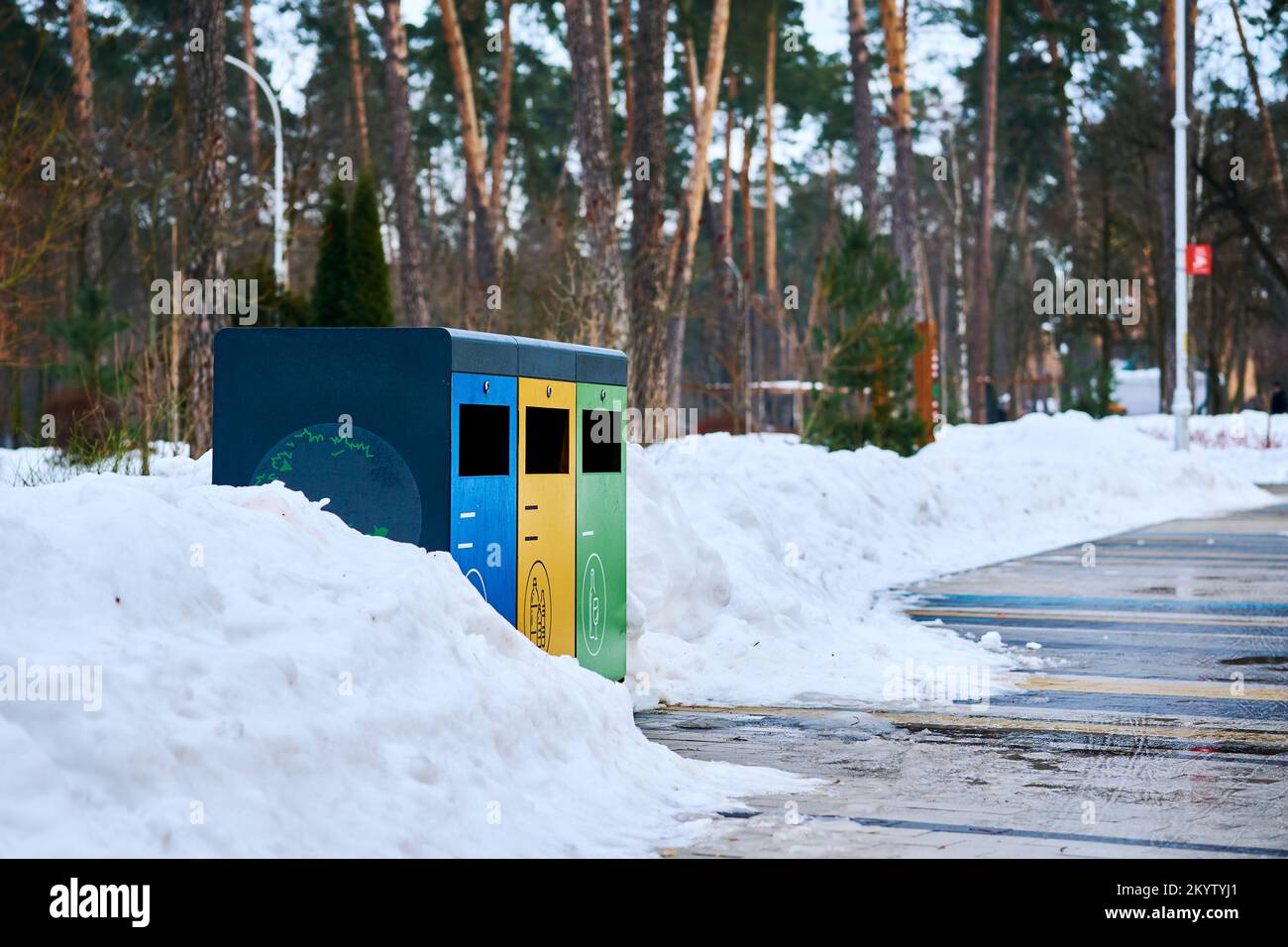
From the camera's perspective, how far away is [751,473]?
15664mm

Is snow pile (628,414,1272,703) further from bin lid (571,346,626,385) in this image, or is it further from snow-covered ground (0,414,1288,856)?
bin lid (571,346,626,385)

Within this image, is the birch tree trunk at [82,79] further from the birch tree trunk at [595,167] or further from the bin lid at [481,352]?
the bin lid at [481,352]

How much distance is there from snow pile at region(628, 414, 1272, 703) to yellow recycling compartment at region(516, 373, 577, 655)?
0.93m

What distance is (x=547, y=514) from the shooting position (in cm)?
786

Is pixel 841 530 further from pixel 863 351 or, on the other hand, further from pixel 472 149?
pixel 472 149

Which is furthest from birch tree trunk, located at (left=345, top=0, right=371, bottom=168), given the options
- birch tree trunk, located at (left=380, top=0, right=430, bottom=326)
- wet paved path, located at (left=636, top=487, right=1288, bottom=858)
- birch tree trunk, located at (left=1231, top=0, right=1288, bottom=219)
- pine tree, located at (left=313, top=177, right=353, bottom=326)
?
wet paved path, located at (left=636, top=487, right=1288, bottom=858)

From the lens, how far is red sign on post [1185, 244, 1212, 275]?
28.3m

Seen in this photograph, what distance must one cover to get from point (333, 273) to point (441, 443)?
19.3 metres

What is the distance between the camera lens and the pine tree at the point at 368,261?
2528 centimetres

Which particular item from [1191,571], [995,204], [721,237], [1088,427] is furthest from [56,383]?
[995,204]

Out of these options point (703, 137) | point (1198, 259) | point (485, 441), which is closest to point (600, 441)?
point (485, 441)

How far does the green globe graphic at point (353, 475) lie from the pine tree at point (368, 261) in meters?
18.1
